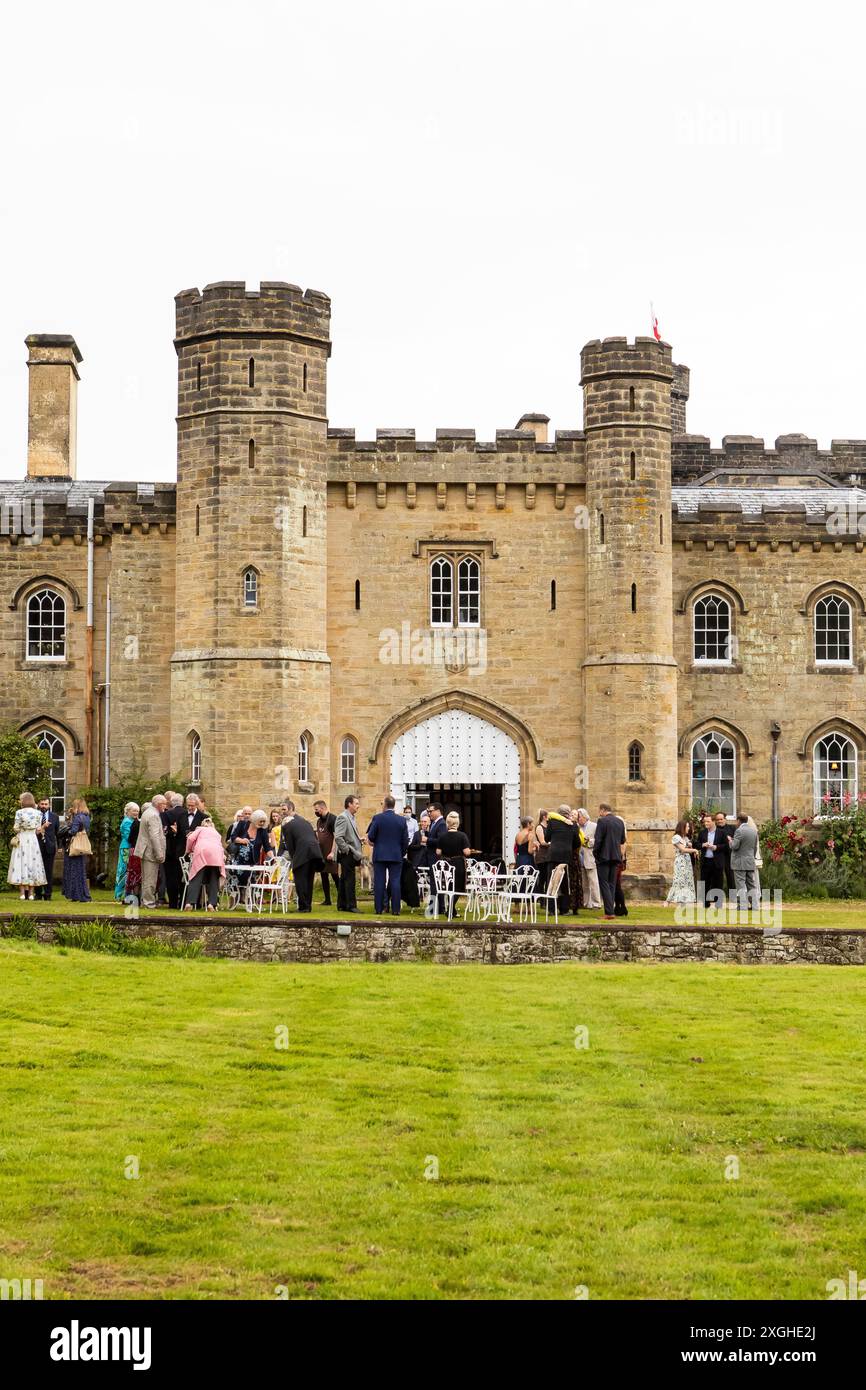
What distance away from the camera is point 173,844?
76.3ft

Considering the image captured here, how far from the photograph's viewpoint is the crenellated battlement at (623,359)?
29.4m

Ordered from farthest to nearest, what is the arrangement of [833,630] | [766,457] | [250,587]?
[766,457]
[833,630]
[250,587]

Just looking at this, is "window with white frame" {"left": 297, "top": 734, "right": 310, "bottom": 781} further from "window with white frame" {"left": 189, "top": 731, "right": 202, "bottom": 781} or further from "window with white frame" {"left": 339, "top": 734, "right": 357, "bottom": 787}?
"window with white frame" {"left": 189, "top": 731, "right": 202, "bottom": 781}

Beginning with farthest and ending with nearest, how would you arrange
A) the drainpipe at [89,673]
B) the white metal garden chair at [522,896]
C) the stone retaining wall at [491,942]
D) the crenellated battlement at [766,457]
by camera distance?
the crenellated battlement at [766,457]
the drainpipe at [89,673]
the white metal garden chair at [522,896]
the stone retaining wall at [491,942]

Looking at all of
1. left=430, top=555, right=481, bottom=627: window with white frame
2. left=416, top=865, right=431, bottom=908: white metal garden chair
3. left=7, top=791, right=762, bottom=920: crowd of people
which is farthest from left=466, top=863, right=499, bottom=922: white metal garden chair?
Result: left=430, top=555, right=481, bottom=627: window with white frame

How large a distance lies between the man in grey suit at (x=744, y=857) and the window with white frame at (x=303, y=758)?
8.01m

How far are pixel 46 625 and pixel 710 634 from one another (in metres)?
12.6

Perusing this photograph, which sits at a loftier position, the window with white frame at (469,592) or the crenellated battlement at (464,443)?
the crenellated battlement at (464,443)

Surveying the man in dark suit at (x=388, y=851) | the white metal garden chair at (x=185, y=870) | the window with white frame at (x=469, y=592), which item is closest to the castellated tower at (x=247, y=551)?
the window with white frame at (x=469, y=592)

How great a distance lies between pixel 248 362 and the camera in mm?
28125

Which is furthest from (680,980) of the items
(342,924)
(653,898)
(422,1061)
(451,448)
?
(451,448)

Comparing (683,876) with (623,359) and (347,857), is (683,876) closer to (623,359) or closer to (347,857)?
(347,857)

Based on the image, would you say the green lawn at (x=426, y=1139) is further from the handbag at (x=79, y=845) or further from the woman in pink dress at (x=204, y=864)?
the handbag at (x=79, y=845)

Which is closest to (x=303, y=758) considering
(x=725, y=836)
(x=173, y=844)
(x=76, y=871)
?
(x=76, y=871)
